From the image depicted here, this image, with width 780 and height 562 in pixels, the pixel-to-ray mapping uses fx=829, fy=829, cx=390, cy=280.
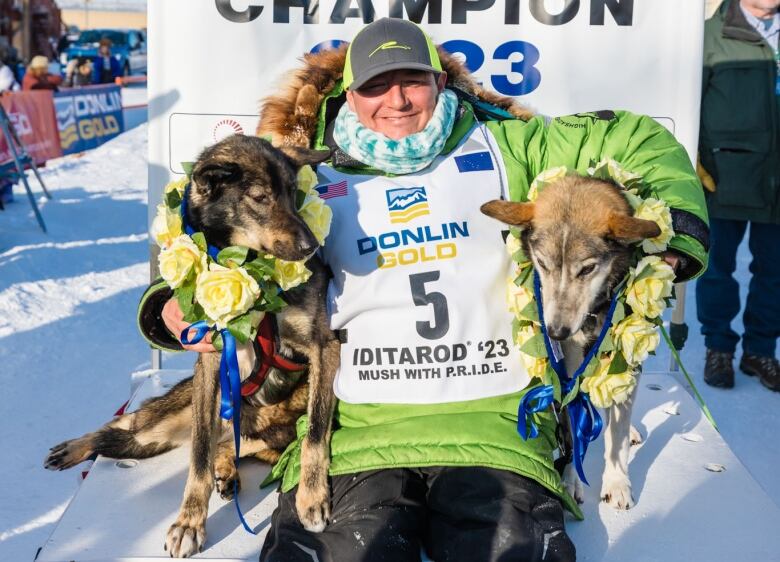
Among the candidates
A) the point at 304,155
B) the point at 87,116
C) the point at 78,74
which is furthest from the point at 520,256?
the point at 78,74

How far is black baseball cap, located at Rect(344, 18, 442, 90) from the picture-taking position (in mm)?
2525

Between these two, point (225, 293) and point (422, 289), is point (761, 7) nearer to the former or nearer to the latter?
point (422, 289)

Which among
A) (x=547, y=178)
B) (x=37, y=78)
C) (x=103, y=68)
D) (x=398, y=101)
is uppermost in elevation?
(x=103, y=68)

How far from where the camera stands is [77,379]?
4859 millimetres

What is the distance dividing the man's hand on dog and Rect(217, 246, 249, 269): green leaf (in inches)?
9.5

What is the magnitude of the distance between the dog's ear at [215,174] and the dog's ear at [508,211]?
A: 0.73m

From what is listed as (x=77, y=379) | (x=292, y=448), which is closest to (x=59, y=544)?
(x=292, y=448)

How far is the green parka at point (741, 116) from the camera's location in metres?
4.67

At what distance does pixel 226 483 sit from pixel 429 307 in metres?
0.85

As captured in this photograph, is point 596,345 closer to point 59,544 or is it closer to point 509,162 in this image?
point 509,162

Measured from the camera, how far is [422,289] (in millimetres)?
2484

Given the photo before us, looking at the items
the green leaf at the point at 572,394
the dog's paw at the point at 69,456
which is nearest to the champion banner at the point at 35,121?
the dog's paw at the point at 69,456

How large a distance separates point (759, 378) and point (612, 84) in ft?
7.37

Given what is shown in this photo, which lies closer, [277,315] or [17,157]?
[277,315]
